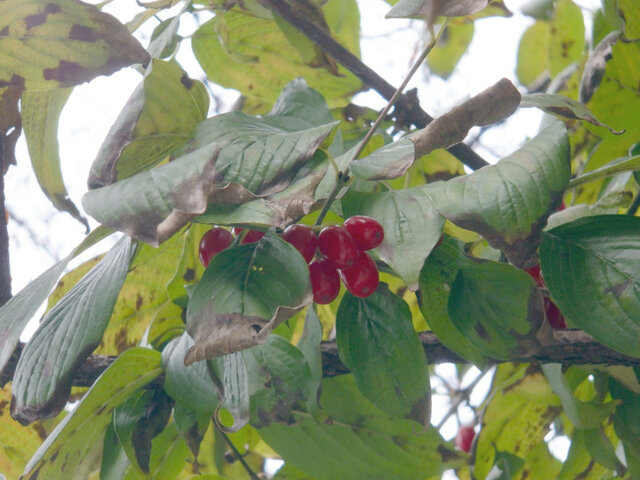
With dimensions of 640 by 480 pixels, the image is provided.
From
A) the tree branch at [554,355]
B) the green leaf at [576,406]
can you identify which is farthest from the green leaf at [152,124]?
the green leaf at [576,406]

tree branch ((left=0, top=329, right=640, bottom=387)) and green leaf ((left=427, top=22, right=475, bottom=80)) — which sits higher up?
green leaf ((left=427, top=22, right=475, bottom=80))

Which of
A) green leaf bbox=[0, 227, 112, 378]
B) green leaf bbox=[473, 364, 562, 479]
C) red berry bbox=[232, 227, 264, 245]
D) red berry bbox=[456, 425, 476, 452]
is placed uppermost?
green leaf bbox=[0, 227, 112, 378]

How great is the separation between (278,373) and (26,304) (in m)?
0.23

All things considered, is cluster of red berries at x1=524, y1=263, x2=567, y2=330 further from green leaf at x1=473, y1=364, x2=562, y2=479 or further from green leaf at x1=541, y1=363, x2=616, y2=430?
green leaf at x1=473, y1=364, x2=562, y2=479

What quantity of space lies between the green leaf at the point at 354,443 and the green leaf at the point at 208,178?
0.36 metres

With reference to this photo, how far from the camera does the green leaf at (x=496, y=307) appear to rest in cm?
58

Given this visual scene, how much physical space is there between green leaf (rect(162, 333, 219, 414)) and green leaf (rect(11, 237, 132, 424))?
0.13m

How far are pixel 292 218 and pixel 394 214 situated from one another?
8 cm

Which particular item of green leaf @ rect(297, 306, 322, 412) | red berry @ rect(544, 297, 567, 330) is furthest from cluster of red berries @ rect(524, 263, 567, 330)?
green leaf @ rect(297, 306, 322, 412)

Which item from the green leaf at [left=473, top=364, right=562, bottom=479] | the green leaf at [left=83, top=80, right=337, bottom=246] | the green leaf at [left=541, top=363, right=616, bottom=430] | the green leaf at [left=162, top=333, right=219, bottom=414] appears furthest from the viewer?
the green leaf at [left=473, top=364, right=562, bottom=479]

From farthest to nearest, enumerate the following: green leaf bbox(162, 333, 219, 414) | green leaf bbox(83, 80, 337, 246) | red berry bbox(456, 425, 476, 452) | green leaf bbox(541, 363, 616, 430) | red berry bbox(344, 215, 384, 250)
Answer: red berry bbox(456, 425, 476, 452), green leaf bbox(541, 363, 616, 430), green leaf bbox(162, 333, 219, 414), red berry bbox(344, 215, 384, 250), green leaf bbox(83, 80, 337, 246)

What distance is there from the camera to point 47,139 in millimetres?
781

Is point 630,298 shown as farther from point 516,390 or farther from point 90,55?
point 90,55

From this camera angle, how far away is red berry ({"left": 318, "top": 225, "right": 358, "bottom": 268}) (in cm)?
55
